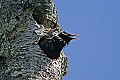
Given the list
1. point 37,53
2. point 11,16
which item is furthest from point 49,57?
point 11,16

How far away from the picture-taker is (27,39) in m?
2.44

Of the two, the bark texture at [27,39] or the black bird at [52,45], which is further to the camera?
the black bird at [52,45]

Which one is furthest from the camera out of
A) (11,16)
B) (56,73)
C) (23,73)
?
(11,16)

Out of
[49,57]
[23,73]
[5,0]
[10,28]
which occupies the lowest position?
[23,73]

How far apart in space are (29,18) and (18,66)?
44cm

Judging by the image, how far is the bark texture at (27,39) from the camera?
7.50 feet

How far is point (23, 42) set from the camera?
242 centimetres

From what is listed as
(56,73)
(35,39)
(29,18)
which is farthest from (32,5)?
(56,73)

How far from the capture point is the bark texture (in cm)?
229

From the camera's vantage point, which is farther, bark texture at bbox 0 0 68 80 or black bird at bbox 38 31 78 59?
black bird at bbox 38 31 78 59

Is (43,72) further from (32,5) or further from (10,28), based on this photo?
(32,5)

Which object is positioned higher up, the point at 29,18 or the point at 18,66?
the point at 29,18

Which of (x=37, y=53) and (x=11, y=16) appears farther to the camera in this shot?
(x=11, y=16)

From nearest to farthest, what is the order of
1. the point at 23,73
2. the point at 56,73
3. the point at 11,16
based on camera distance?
the point at 23,73, the point at 56,73, the point at 11,16
